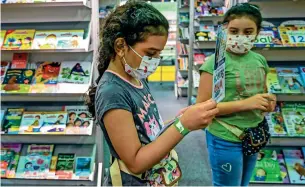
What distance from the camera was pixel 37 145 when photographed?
2.96 meters

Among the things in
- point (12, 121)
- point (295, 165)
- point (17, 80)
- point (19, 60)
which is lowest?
point (295, 165)

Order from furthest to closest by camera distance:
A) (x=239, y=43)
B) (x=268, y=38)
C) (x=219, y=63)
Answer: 1. (x=268, y=38)
2. (x=239, y=43)
3. (x=219, y=63)

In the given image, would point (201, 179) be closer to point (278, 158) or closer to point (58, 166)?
point (278, 158)

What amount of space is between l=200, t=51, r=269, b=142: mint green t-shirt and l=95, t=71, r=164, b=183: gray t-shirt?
24.1 inches

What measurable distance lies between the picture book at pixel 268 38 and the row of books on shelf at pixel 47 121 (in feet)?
5.61

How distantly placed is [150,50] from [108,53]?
183 millimetres

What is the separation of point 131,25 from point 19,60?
2178 mm

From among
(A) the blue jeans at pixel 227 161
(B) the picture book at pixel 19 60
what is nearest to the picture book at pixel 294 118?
(A) the blue jeans at pixel 227 161

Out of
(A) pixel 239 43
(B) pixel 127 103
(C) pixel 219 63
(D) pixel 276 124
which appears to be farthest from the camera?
(D) pixel 276 124

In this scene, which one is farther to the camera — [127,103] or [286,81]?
[286,81]

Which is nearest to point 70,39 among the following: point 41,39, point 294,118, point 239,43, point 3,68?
point 41,39

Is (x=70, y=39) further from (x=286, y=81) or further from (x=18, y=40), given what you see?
(x=286, y=81)

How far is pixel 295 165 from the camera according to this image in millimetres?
2736

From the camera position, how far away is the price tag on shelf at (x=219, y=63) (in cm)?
85
